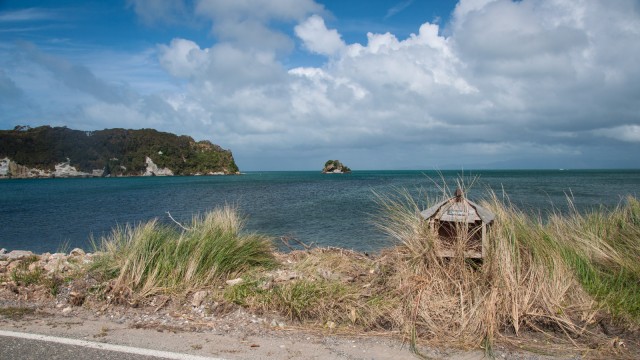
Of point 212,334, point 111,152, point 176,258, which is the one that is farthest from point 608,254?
point 111,152

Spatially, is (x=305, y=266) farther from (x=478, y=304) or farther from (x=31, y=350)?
(x=31, y=350)

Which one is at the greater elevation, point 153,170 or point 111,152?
point 111,152

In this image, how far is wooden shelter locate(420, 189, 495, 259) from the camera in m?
5.28

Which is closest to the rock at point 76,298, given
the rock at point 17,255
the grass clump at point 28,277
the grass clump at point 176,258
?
the grass clump at point 176,258

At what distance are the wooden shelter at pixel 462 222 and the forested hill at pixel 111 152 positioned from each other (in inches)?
6351

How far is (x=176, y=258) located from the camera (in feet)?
20.8

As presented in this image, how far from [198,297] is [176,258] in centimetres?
105

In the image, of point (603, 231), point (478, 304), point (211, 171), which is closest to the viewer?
point (478, 304)

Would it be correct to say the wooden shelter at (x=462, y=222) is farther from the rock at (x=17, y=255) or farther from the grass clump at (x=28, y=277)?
the rock at (x=17, y=255)

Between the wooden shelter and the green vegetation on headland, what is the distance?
0.10 m

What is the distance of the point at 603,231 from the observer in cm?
668

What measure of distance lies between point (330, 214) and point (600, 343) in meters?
20.0

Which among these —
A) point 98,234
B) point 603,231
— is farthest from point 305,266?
point 98,234

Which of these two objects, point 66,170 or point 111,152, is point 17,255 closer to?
point 66,170
